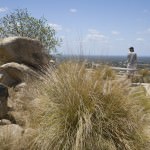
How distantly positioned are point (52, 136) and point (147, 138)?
1305 millimetres

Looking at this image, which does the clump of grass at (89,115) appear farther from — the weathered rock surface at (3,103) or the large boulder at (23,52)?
the large boulder at (23,52)

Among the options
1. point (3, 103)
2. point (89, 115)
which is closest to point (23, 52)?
point (3, 103)

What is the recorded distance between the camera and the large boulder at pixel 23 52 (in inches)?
403

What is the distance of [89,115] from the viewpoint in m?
4.59

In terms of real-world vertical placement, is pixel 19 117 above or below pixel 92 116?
below

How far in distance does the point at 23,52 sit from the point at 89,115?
621 cm

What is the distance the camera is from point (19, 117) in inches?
244

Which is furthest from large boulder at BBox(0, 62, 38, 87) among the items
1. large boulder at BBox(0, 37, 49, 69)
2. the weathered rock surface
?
the weathered rock surface

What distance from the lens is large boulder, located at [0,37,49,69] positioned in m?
10.2

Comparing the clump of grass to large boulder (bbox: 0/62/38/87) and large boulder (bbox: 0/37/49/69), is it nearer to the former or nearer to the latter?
large boulder (bbox: 0/62/38/87)

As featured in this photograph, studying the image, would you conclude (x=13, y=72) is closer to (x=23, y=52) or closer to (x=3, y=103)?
(x=23, y=52)

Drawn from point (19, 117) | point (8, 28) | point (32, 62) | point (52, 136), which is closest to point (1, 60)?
point (32, 62)

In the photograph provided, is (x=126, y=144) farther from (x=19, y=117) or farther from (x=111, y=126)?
(x=19, y=117)

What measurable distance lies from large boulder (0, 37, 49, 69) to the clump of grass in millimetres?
5230
